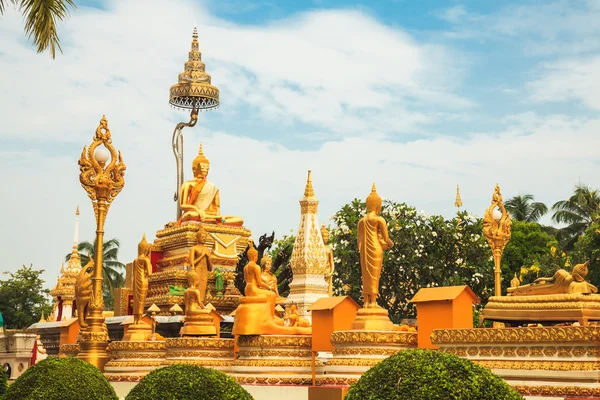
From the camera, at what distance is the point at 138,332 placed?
21531 mm

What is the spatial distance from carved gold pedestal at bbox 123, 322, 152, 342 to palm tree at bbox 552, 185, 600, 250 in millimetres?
30140

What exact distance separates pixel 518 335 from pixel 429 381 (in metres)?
4.70

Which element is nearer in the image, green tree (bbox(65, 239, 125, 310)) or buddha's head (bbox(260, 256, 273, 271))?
buddha's head (bbox(260, 256, 273, 271))

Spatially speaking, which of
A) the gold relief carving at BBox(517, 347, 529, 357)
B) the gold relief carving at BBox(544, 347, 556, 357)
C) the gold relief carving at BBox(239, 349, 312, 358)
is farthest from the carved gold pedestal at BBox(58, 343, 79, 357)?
the gold relief carving at BBox(544, 347, 556, 357)

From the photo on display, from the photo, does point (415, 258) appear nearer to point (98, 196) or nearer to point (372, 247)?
point (98, 196)

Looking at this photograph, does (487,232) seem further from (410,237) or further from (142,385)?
(410,237)

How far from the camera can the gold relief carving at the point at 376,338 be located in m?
15.2

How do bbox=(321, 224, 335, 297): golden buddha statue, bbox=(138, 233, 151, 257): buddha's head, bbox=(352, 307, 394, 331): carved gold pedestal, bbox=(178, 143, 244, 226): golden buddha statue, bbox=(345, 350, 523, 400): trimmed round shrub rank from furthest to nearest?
1. bbox=(178, 143, 244, 226): golden buddha statue
2. bbox=(321, 224, 335, 297): golden buddha statue
3. bbox=(138, 233, 151, 257): buddha's head
4. bbox=(352, 307, 394, 331): carved gold pedestal
5. bbox=(345, 350, 523, 400): trimmed round shrub

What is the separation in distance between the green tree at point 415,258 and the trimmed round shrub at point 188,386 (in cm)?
2837

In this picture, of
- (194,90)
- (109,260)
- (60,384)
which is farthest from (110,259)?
(60,384)

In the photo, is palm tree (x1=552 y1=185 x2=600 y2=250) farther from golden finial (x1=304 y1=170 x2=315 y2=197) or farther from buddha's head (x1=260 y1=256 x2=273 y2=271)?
buddha's head (x1=260 y1=256 x2=273 y2=271)

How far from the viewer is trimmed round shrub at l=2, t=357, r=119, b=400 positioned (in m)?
→ 12.8

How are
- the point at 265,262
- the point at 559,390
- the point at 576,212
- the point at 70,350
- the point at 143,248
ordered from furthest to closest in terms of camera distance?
1. the point at 576,212
2. the point at 70,350
3. the point at 143,248
4. the point at 265,262
5. the point at 559,390

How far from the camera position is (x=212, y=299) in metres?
26.2
